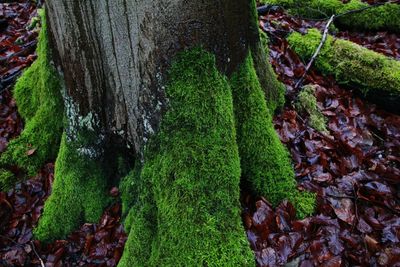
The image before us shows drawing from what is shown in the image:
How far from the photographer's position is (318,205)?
2.98m

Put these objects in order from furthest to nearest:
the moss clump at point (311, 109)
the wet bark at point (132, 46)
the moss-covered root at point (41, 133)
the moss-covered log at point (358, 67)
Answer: the moss-covered log at point (358, 67) → the moss clump at point (311, 109) → the moss-covered root at point (41, 133) → the wet bark at point (132, 46)

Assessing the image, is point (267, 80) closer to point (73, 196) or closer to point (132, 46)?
point (132, 46)

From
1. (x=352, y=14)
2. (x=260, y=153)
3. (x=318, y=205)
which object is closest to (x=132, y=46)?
(x=260, y=153)

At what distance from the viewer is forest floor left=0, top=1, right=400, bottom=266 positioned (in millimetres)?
2715

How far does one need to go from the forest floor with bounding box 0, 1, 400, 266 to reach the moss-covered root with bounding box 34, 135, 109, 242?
95 mm

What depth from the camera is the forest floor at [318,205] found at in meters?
2.71

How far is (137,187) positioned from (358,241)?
1.70 metres

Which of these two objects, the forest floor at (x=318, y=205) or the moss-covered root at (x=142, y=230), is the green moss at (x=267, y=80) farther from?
the moss-covered root at (x=142, y=230)

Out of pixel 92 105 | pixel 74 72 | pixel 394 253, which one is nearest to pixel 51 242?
pixel 92 105

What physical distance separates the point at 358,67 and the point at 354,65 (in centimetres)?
5

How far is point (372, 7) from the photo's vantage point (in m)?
6.66

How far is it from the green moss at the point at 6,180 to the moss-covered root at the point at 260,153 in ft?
7.48

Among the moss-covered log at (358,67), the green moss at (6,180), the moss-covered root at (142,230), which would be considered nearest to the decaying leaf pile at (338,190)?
the moss-covered log at (358,67)

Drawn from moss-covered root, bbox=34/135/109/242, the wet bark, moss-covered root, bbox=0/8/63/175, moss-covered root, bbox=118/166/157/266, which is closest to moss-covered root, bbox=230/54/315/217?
the wet bark
